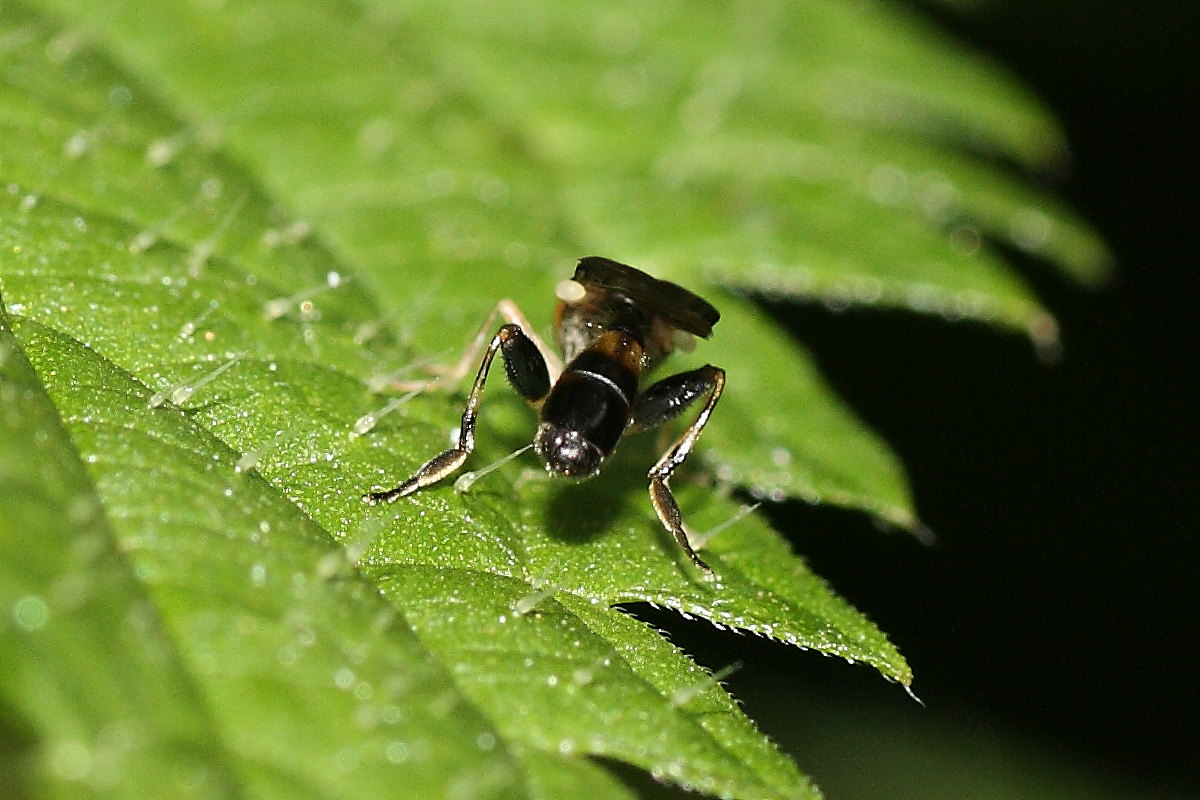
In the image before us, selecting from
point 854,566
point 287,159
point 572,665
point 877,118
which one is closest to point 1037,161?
point 877,118

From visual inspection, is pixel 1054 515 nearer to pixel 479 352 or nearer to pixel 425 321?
pixel 479 352

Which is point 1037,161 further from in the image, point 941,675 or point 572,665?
point 572,665

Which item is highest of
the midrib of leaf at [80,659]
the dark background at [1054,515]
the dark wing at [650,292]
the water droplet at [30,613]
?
the dark wing at [650,292]

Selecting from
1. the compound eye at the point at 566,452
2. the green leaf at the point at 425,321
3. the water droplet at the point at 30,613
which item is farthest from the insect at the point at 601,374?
the water droplet at the point at 30,613

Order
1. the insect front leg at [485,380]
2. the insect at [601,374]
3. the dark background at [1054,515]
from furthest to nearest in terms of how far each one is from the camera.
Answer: the dark background at [1054,515] → the insect at [601,374] → the insect front leg at [485,380]

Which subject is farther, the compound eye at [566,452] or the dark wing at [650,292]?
the dark wing at [650,292]

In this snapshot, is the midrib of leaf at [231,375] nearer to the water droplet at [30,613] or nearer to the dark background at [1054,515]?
the water droplet at [30,613]

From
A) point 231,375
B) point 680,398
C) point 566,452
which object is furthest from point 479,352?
point 231,375
